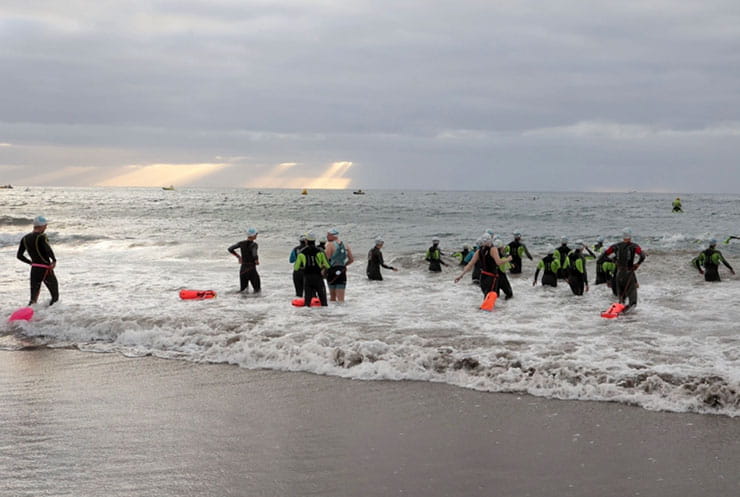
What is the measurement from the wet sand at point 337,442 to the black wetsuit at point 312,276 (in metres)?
4.61

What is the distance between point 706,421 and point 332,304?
8042mm

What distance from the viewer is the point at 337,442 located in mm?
5395

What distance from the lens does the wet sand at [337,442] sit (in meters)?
4.54

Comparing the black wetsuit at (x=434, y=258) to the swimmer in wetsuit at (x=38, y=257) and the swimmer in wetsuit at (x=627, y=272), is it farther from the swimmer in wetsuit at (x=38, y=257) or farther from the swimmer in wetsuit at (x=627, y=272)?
the swimmer in wetsuit at (x=38, y=257)

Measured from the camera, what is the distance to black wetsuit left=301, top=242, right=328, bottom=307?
468 inches

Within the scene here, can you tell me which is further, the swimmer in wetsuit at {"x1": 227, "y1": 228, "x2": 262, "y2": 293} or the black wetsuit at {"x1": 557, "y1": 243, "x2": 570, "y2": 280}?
the black wetsuit at {"x1": 557, "y1": 243, "x2": 570, "y2": 280}

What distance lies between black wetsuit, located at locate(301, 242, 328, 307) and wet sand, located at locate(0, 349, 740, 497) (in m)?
4.61

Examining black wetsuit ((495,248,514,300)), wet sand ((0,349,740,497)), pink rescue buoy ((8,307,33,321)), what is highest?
black wetsuit ((495,248,514,300))

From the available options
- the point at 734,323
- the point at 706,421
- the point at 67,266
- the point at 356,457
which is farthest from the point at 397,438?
the point at 67,266

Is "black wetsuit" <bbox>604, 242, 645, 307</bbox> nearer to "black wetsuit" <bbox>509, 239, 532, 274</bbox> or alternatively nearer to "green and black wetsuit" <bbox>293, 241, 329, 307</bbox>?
"black wetsuit" <bbox>509, 239, 532, 274</bbox>

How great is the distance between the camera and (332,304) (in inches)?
504

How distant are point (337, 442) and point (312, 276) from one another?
6730 mm

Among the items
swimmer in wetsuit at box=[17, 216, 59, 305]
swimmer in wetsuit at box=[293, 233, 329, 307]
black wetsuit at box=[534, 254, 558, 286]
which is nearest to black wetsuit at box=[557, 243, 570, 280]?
black wetsuit at box=[534, 254, 558, 286]

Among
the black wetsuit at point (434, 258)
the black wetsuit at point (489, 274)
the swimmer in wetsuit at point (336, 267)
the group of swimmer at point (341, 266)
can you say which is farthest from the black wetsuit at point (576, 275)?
the black wetsuit at point (434, 258)
